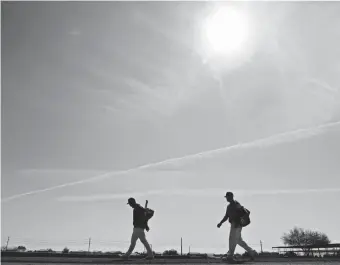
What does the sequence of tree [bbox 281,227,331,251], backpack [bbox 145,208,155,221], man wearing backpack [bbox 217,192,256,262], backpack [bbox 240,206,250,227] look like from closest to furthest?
man wearing backpack [bbox 217,192,256,262]
backpack [bbox 240,206,250,227]
backpack [bbox 145,208,155,221]
tree [bbox 281,227,331,251]

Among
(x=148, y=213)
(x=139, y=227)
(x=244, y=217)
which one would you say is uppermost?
(x=148, y=213)

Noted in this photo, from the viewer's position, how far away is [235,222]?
9477mm

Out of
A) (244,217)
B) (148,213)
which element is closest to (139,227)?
(148,213)

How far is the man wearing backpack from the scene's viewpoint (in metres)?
9.27

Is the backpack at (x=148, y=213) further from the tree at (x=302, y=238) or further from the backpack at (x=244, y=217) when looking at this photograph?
the tree at (x=302, y=238)

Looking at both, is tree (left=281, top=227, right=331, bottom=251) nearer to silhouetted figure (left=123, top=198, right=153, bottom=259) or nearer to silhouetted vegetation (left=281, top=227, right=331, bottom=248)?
silhouetted vegetation (left=281, top=227, right=331, bottom=248)

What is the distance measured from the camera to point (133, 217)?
1019 cm

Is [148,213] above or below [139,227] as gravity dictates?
above

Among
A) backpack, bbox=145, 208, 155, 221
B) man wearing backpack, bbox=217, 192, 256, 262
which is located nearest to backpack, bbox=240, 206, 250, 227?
man wearing backpack, bbox=217, 192, 256, 262

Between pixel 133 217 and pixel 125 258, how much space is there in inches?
47.8

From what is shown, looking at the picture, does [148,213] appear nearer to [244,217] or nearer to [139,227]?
[139,227]

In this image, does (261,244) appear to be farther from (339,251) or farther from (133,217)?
(133,217)

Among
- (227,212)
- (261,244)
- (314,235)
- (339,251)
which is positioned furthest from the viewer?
(314,235)

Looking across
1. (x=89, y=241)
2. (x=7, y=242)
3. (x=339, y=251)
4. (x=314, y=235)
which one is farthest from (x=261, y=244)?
(x=314, y=235)
